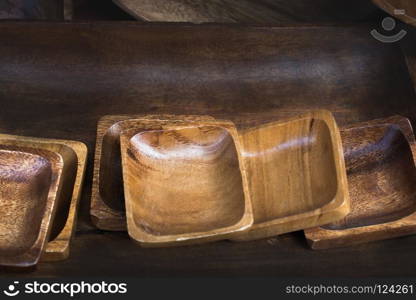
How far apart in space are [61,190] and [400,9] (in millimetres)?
761

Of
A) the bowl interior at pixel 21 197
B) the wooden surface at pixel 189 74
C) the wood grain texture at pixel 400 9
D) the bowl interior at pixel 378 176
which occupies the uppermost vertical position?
the wood grain texture at pixel 400 9

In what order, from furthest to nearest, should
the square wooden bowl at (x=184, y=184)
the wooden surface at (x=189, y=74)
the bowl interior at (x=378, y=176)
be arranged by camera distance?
the wooden surface at (x=189, y=74) < the bowl interior at (x=378, y=176) < the square wooden bowl at (x=184, y=184)

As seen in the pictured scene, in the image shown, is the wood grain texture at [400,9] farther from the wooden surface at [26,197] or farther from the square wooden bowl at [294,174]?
the wooden surface at [26,197]

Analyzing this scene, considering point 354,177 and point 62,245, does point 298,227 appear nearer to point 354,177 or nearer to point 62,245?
point 354,177

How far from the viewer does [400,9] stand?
1279 mm

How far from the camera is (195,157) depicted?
132 cm

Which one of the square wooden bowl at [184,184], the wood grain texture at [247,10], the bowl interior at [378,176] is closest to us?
the square wooden bowl at [184,184]

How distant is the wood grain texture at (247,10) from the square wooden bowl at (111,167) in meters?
0.59

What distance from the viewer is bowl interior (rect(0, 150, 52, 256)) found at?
1195mm

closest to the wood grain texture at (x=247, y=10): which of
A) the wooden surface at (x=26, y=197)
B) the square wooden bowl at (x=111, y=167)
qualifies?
the square wooden bowl at (x=111, y=167)

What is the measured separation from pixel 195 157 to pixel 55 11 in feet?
2.98

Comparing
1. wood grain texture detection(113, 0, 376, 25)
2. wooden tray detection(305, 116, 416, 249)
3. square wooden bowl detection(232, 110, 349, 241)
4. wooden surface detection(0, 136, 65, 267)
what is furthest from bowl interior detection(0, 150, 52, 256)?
wood grain texture detection(113, 0, 376, 25)

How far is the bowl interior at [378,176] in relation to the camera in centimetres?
127

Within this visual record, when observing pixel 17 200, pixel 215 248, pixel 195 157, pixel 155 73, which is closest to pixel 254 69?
pixel 155 73
